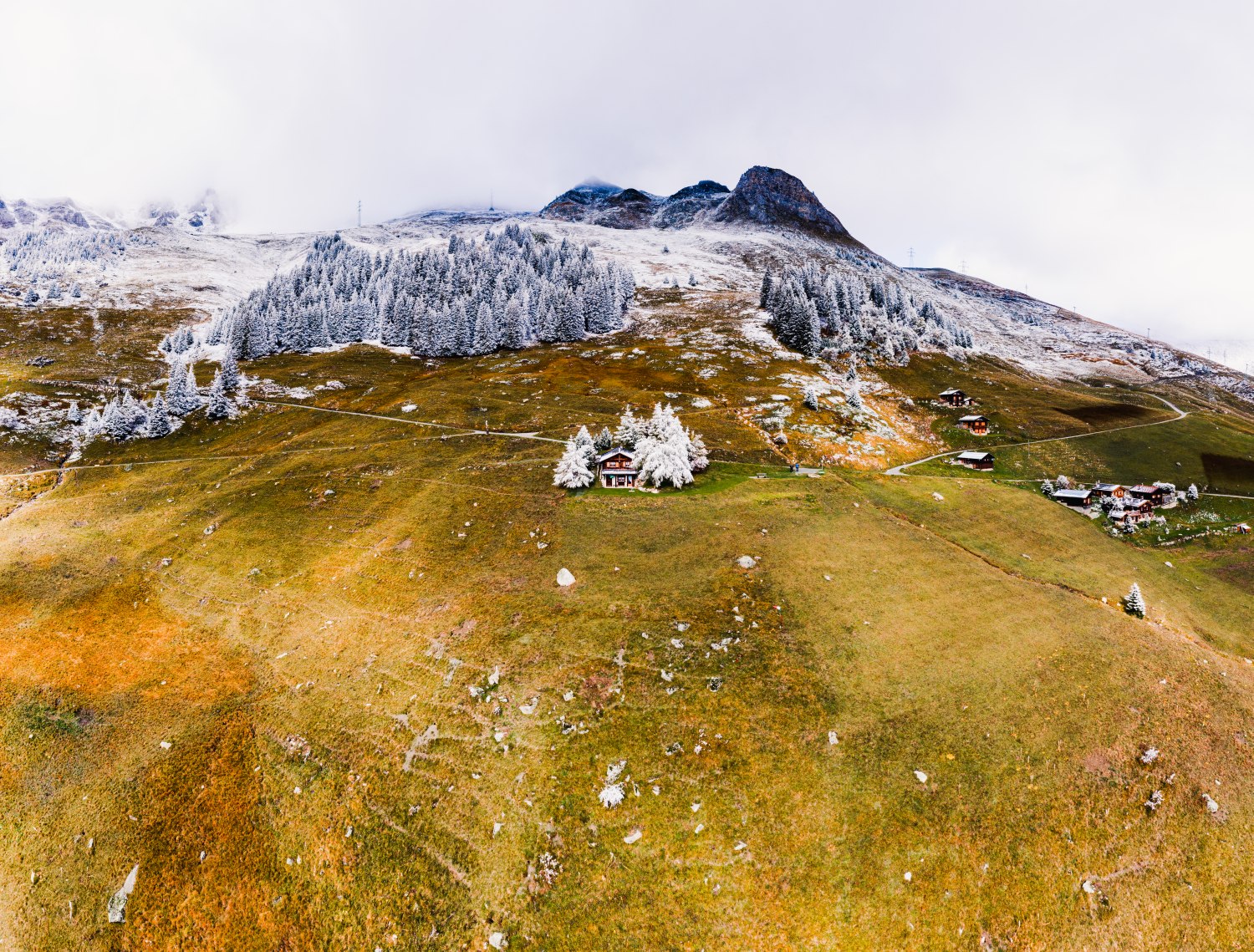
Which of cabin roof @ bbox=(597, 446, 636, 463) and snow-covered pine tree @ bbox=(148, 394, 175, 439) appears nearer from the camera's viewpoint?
cabin roof @ bbox=(597, 446, 636, 463)

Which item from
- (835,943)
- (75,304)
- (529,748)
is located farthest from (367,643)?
(75,304)

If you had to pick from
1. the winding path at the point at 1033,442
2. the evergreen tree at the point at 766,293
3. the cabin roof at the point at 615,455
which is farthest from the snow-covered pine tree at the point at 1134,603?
the evergreen tree at the point at 766,293

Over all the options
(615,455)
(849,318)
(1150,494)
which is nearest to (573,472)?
(615,455)

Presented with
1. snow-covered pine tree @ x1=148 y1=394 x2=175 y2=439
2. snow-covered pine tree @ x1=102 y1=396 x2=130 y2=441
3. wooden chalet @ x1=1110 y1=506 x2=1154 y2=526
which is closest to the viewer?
wooden chalet @ x1=1110 y1=506 x2=1154 y2=526

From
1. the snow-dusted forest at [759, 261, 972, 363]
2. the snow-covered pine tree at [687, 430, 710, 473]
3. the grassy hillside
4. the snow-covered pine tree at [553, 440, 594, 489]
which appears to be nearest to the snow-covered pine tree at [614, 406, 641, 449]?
the snow-covered pine tree at [687, 430, 710, 473]

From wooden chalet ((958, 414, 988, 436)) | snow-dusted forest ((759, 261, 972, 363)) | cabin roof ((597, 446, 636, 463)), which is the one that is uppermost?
snow-dusted forest ((759, 261, 972, 363))

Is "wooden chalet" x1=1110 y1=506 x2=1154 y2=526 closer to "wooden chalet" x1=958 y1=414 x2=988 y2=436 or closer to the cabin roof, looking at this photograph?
"wooden chalet" x1=958 y1=414 x2=988 y2=436

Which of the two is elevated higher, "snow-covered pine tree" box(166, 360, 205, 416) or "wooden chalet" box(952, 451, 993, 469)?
"wooden chalet" box(952, 451, 993, 469)
